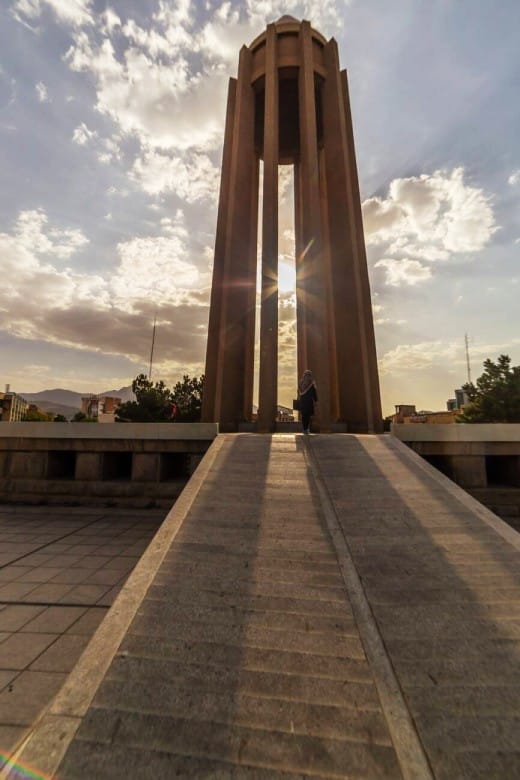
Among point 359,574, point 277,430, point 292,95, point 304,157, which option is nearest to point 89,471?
point 277,430

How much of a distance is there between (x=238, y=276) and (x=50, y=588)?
45.9 feet

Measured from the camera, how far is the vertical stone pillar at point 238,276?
1518 centimetres

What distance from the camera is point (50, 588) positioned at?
441 cm

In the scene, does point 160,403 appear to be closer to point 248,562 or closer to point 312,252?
point 312,252

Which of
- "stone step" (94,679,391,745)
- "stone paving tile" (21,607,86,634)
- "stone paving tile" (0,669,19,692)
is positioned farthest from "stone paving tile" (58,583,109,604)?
"stone step" (94,679,391,745)

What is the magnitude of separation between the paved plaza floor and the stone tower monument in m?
7.17

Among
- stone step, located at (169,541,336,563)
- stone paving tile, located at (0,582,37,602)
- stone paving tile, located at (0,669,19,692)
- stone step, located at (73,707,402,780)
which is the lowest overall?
stone paving tile, located at (0,669,19,692)

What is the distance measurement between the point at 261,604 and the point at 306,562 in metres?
0.76

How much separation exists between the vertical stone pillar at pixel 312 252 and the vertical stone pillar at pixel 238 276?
2.79m

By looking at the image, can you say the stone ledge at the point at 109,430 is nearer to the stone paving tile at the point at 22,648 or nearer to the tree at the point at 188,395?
the stone paving tile at the point at 22,648

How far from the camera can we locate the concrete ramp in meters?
1.81

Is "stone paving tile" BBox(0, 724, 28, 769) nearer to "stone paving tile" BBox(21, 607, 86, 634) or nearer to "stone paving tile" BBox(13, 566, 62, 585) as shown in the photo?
"stone paving tile" BBox(21, 607, 86, 634)

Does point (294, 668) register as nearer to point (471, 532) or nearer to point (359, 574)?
point (359, 574)

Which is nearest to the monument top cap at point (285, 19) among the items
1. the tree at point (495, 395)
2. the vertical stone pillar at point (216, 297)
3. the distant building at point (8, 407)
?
the vertical stone pillar at point (216, 297)
